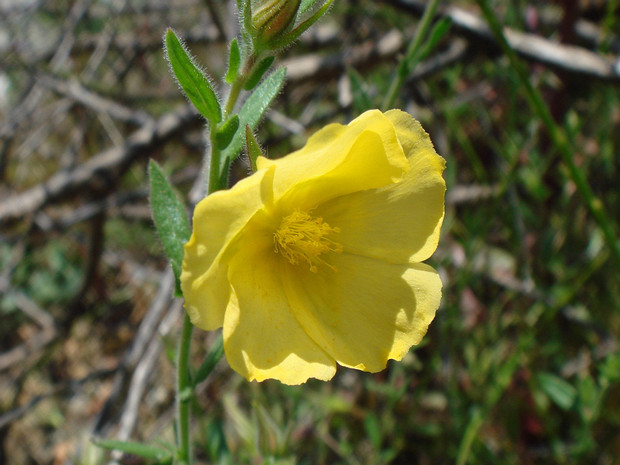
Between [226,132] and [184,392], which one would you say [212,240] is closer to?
[226,132]

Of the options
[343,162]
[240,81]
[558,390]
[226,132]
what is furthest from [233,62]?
[558,390]

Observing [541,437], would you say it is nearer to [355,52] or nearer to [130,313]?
[355,52]

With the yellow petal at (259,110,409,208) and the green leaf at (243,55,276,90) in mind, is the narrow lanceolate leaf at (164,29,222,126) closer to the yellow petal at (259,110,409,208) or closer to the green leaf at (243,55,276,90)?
the green leaf at (243,55,276,90)

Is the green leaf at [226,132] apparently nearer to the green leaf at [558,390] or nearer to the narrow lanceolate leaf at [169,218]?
the narrow lanceolate leaf at [169,218]

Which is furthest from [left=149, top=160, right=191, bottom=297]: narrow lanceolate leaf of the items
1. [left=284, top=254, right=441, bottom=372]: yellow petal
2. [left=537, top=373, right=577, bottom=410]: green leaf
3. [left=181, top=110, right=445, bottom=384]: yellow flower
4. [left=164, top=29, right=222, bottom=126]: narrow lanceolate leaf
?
[left=537, top=373, right=577, bottom=410]: green leaf

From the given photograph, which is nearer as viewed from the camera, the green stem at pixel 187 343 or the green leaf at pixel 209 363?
the green stem at pixel 187 343

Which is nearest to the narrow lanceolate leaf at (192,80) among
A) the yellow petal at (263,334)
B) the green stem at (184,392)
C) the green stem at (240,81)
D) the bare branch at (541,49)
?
the green stem at (240,81)
